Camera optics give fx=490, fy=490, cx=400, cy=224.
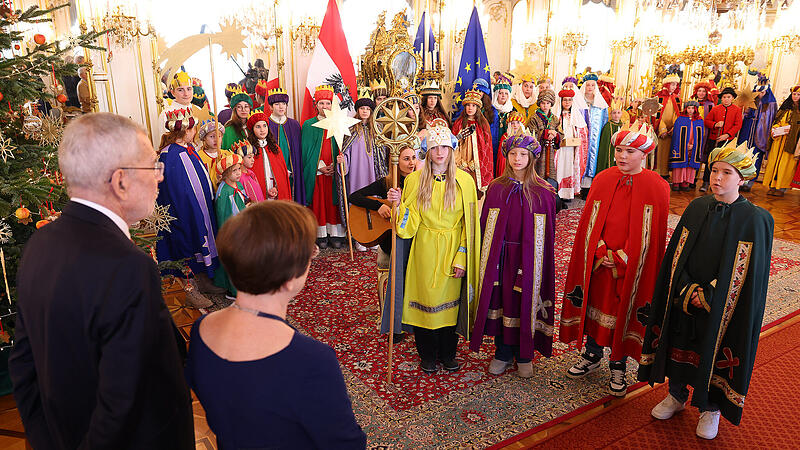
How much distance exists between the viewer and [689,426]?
2818 mm

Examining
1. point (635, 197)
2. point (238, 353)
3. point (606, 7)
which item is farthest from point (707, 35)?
point (238, 353)

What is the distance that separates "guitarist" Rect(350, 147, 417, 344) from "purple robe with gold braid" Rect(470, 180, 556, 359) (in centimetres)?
52

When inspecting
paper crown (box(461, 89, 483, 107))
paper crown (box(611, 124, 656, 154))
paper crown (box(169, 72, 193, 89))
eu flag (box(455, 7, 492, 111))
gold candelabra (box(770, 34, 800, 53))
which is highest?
gold candelabra (box(770, 34, 800, 53))

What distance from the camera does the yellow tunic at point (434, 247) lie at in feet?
10.2

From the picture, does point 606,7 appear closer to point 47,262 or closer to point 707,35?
point 707,35

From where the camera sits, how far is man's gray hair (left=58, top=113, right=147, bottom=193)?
130 cm

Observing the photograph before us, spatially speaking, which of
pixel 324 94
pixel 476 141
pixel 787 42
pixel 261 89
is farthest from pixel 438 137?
pixel 787 42

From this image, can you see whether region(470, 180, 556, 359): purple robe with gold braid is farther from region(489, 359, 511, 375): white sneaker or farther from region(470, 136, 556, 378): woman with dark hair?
region(489, 359, 511, 375): white sneaker

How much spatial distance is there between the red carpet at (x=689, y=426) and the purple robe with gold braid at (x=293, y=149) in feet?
13.7

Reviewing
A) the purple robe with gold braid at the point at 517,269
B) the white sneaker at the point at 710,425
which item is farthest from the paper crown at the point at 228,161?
the white sneaker at the point at 710,425

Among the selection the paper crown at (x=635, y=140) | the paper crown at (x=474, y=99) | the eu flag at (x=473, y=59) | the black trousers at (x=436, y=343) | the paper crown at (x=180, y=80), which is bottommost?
the black trousers at (x=436, y=343)

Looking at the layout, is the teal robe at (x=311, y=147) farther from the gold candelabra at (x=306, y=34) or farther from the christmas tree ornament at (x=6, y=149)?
the christmas tree ornament at (x=6, y=149)

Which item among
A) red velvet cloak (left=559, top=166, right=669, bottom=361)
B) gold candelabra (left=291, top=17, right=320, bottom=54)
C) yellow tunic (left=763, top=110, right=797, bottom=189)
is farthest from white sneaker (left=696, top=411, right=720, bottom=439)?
yellow tunic (left=763, top=110, right=797, bottom=189)

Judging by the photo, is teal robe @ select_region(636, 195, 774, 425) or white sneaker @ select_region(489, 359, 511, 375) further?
white sneaker @ select_region(489, 359, 511, 375)
